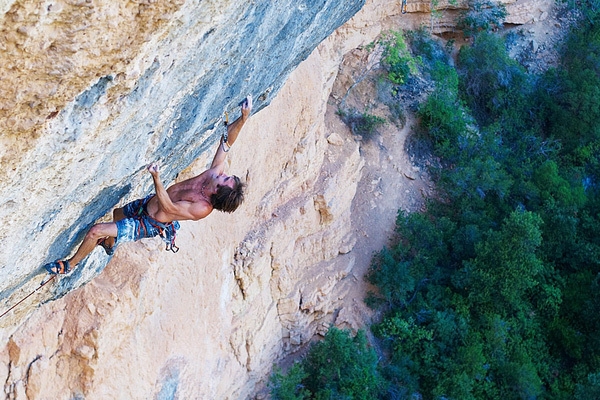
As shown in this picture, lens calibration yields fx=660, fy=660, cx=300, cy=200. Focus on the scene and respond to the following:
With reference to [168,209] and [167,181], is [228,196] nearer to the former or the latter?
[168,209]

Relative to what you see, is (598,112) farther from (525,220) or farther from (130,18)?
(130,18)

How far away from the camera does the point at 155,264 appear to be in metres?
6.49

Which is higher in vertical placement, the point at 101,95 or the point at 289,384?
the point at 101,95

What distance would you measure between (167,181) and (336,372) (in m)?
5.17

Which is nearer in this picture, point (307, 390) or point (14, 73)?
point (14, 73)

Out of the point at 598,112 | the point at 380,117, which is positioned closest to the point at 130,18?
the point at 380,117

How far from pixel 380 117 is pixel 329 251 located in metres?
3.31

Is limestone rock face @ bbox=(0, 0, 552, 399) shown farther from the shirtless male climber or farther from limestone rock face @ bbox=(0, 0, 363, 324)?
the shirtless male climber

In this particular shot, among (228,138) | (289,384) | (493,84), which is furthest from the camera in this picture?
(493,84)

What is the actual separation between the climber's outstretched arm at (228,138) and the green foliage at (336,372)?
520 cm

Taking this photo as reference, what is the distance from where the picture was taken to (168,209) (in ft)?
15.2

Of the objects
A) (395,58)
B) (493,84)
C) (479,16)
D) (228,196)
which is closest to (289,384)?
(228,196)

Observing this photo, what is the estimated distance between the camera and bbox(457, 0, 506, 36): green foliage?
15.5 m

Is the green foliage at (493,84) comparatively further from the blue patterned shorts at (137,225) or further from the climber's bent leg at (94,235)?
the climber's bent leg at (94,235)
